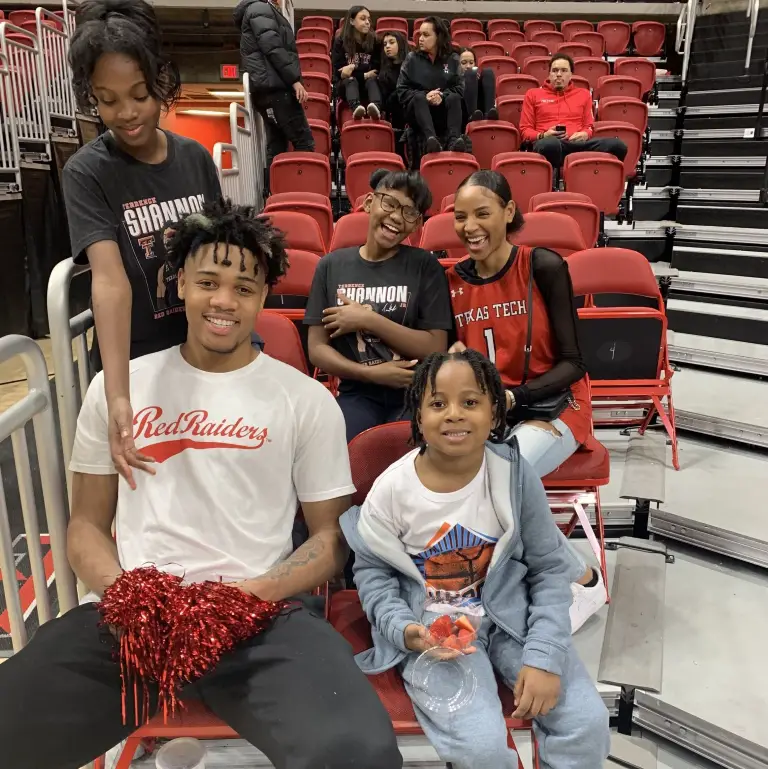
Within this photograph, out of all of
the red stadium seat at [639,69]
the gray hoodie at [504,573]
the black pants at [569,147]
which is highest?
the red stadium seat at [639,69]

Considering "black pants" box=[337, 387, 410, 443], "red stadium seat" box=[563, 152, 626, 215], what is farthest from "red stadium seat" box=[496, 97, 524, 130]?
"black pants" box=[337, 387, 410, 443]

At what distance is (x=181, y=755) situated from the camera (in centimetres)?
134

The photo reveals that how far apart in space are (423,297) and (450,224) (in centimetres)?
159

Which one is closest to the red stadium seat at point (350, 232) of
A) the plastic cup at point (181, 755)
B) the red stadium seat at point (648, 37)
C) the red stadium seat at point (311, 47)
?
the plastic cup at point (181, 755)

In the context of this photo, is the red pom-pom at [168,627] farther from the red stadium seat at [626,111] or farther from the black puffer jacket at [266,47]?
the red stadium seat at [626,111]

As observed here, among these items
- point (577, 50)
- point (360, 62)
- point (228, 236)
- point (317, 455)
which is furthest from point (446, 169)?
point (577, 50)

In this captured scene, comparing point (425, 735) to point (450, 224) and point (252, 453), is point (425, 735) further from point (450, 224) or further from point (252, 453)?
point (450, 224)

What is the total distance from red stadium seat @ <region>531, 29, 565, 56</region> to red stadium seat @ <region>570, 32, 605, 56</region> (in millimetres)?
218

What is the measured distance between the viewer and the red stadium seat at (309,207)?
4164mm

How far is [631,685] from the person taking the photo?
1721 mm

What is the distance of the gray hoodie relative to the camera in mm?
1341

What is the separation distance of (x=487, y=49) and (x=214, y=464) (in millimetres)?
8764

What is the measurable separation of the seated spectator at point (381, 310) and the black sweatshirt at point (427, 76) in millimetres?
4160

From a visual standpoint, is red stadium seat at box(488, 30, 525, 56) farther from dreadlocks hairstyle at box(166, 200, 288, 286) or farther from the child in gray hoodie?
the child in gray hoodie
